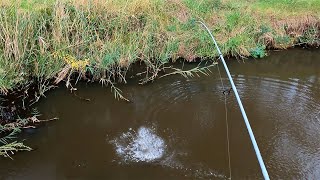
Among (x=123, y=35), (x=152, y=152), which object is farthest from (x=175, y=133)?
(x=123, y=35)

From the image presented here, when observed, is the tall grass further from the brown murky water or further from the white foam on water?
the white foam on water

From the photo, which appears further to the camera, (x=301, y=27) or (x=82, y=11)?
(x=301, y=27)

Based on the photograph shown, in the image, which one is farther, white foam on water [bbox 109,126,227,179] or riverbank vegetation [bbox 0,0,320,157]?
riverbank vegetation [bbox 0,0,320,157]

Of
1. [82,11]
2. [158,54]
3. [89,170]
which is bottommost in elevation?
[89,170]

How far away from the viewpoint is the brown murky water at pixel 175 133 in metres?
4.38

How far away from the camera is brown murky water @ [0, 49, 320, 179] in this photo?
4.38 meters

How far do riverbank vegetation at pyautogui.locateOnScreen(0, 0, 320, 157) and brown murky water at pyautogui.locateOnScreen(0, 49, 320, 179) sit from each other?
388 millimetres

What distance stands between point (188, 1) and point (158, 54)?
1.83 m

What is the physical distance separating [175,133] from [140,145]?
519 millimetres

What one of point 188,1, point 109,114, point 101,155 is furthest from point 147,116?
point 188,1

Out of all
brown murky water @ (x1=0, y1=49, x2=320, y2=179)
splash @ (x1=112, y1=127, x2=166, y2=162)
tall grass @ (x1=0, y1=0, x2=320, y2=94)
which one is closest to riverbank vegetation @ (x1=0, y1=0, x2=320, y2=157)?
tall grass @ (x1=0, y1=0, x2=320, y2=94)

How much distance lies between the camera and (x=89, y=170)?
438 cm

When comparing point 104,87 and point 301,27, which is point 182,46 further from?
point 301,27

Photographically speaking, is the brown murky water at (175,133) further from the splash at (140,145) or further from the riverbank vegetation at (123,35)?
the riverbank vegetation at (123,35)
